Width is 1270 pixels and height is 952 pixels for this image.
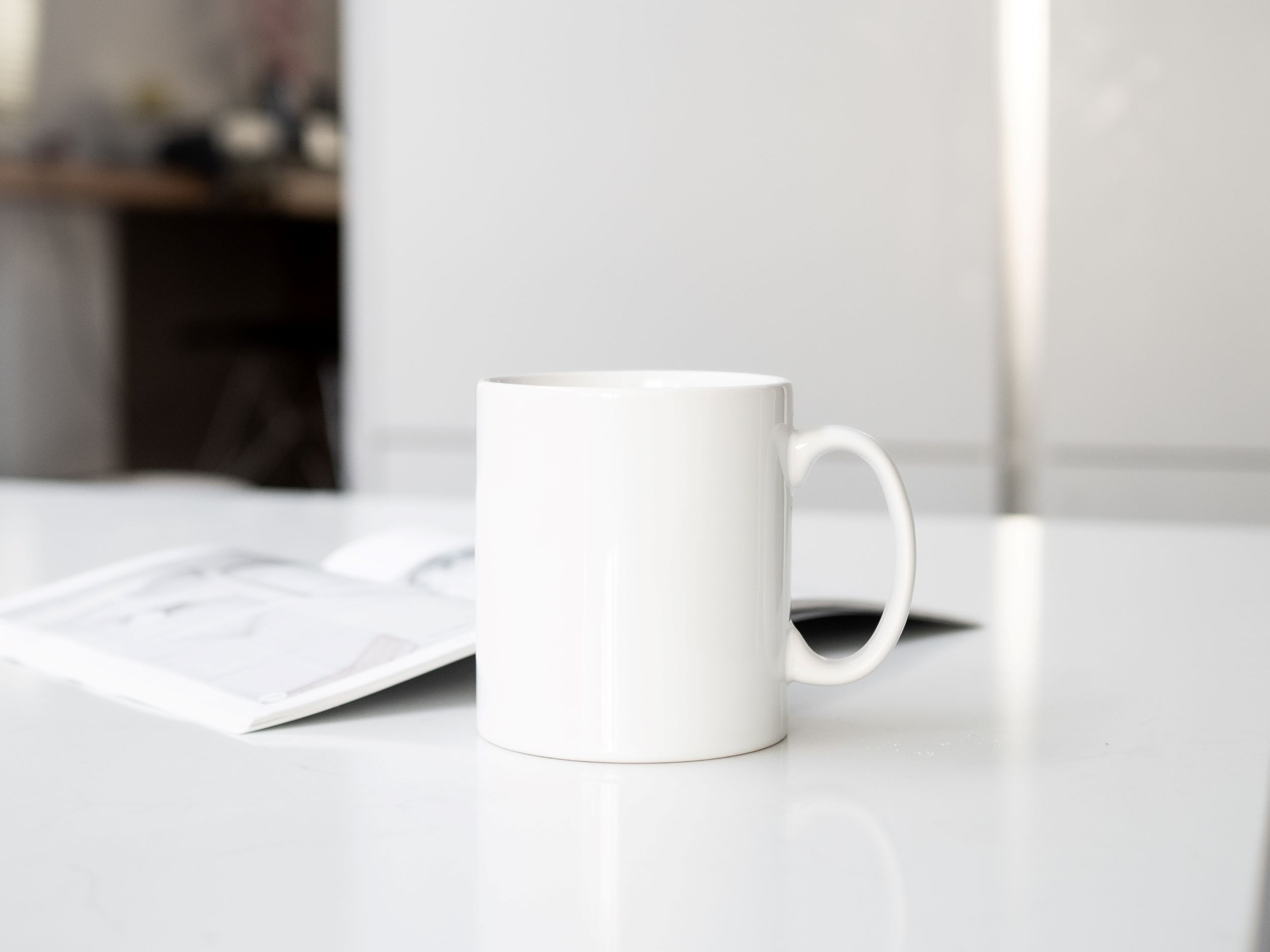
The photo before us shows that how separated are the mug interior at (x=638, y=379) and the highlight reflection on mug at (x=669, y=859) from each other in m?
0.14

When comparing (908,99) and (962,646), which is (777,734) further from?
(908,99)

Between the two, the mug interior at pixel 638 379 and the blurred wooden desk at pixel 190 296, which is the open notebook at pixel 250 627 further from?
the blurred wooden desk at pixel 190 296

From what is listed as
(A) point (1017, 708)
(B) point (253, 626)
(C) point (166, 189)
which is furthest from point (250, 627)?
(C) point (166, 189)

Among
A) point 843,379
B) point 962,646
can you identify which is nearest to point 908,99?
point 843,379

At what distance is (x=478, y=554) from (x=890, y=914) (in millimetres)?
201

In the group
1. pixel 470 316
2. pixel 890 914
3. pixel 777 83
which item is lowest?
pixel 890 914

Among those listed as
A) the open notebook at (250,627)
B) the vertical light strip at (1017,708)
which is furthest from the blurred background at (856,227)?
the open notebook at (250,627)

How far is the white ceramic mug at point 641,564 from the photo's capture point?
0.45 m

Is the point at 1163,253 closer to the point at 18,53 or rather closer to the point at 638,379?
the point at 638,379

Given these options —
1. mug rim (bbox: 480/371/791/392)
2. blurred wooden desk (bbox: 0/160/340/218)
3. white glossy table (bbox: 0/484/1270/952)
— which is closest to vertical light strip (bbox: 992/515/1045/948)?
white glossy table (bbox: 0/484/1270/952)

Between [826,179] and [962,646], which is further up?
[826,179]

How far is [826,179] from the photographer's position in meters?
2.20

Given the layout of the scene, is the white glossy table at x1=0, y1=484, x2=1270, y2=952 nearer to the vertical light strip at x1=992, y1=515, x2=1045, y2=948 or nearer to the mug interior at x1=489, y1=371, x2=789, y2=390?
the vertical light strip at x1=992, y1=515, x2=1045, y2=948

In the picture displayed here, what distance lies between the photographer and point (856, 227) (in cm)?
220
